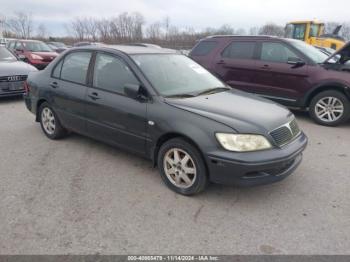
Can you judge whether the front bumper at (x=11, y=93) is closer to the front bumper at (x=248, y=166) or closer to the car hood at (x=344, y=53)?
the front bumper at (x=248, y=166)

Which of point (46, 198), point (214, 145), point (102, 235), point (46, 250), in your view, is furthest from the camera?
point (46, 198)

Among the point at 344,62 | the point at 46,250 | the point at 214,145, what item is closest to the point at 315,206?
the point at 214,145

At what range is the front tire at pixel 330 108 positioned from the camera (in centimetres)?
596

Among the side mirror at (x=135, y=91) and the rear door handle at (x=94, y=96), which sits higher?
the side mirror at (x=135, y=91)

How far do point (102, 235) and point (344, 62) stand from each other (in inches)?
229

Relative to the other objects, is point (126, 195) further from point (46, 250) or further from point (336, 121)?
point (336, 121)

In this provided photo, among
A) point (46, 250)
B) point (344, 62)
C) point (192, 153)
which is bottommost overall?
point (46, 250)

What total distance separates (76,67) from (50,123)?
1180 millimetres

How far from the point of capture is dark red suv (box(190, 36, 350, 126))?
237 inches

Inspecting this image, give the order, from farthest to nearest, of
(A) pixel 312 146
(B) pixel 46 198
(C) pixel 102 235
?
A: (A) pixel 312 146 < (B) pixel 46 198 < (C) pixel 102 235

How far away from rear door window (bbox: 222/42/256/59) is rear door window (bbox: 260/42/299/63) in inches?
10.7

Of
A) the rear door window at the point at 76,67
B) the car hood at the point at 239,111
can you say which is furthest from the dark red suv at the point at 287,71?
the rear door window at the point at 76,67

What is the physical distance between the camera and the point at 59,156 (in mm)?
4387

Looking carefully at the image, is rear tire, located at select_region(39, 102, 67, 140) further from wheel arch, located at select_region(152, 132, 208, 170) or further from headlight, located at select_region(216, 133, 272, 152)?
headlight, located at select_region(216, 133, 272, 152)
